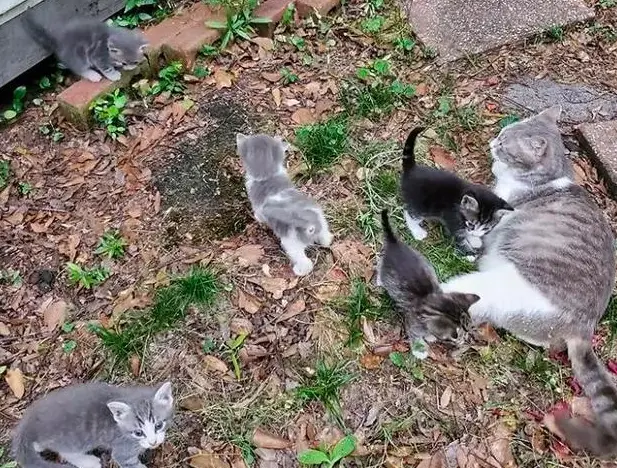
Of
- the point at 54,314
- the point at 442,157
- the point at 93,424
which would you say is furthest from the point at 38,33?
the point at 93,424

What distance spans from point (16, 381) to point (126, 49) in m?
2.34

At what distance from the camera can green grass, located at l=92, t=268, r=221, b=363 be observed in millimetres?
3650

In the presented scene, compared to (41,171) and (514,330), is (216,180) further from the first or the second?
(514,330)

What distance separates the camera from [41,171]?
15.2ft

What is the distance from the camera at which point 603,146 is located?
177 inches

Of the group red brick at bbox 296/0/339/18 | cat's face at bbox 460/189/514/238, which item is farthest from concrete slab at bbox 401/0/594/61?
cat's face at bbox 460/189/514/238

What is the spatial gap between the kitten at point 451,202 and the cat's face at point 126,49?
2071mm

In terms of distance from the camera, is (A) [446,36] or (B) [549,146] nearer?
(B) [549,146]

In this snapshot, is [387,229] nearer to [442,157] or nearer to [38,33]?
[442,157]

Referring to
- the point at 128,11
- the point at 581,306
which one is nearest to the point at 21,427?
the point at 581,306

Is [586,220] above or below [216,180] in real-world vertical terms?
below

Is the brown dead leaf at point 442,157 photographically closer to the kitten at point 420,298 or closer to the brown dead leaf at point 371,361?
the kitten at point 420,298

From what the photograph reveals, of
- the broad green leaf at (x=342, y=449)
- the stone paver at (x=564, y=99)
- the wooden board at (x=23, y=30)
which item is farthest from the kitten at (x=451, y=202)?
the wooden board at (x=23, y=30)

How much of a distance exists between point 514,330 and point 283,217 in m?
1.35
